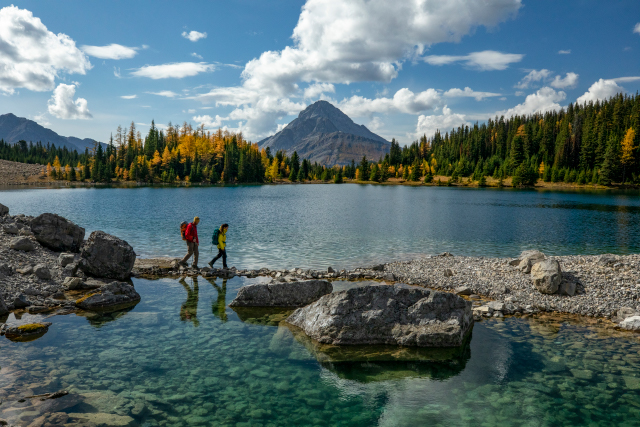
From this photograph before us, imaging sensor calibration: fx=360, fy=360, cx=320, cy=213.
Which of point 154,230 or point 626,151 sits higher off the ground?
point 626,151

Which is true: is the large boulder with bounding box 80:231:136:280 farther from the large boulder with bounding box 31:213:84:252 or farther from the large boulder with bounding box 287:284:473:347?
the large boulder with bounding box 287:284:473:347

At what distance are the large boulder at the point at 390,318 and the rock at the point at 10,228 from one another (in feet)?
69.6

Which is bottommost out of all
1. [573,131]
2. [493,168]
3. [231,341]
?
[231,341]

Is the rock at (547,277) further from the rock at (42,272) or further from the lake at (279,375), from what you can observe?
the rock at (42,272)

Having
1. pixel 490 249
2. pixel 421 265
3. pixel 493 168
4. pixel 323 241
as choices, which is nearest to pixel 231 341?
pixel 421 265

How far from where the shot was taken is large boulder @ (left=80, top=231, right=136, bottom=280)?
64.7ft

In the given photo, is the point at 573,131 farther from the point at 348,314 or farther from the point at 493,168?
the point at 348,314

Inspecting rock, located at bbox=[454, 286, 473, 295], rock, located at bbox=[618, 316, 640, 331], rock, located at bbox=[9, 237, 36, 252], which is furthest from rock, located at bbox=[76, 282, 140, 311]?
rock, located at bbox=[618, 316, 640, 331]

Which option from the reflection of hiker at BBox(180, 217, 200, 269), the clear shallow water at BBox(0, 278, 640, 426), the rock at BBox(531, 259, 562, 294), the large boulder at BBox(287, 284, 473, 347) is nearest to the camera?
the clear shallow water at BBox(0, 278, 640, 426)

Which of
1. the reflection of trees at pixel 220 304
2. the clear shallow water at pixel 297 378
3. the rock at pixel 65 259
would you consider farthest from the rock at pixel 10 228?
the reflection of trees at pixel 220 304

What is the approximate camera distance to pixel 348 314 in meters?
13.5

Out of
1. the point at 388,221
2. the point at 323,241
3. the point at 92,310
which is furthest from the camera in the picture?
the point at 388,221

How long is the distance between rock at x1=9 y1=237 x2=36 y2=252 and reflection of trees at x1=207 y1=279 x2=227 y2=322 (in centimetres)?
1068

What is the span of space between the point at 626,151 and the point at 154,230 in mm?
172241
